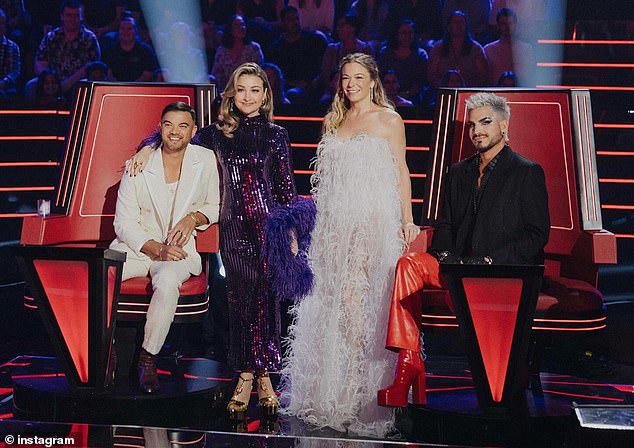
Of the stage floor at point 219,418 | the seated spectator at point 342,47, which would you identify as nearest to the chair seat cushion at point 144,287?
the stage floor at point 219,418

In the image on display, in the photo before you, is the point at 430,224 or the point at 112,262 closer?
the point at 112,262

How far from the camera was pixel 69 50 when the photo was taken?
721 centimetres

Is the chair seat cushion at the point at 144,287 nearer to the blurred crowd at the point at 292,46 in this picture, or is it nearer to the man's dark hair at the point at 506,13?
the blurred crowd at the point at 292,46

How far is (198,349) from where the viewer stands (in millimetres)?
5168

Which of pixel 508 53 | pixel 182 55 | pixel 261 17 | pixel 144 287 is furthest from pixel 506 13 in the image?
pixel 144 287

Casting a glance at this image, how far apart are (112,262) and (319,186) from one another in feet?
2.77

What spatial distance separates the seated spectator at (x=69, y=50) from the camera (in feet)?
23.6

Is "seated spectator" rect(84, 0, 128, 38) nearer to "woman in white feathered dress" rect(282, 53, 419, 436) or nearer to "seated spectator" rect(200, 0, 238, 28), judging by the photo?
"seated spectator" rect(200, 0, 238, 28)

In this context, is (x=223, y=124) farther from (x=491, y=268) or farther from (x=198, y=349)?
(x=198, y=349)

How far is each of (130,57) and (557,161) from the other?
4.04 meters

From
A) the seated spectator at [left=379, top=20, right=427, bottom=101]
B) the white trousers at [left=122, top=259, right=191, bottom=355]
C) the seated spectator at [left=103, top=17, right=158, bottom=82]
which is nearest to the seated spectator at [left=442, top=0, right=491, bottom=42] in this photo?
the seated spectator at [left=379, top=20, right=427, bottom=101]

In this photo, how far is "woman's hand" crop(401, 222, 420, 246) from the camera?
3582 millimetres

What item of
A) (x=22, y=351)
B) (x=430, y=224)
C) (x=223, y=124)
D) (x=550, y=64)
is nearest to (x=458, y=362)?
(x=430, y=224)

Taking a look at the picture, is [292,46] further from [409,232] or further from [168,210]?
[409,232]
